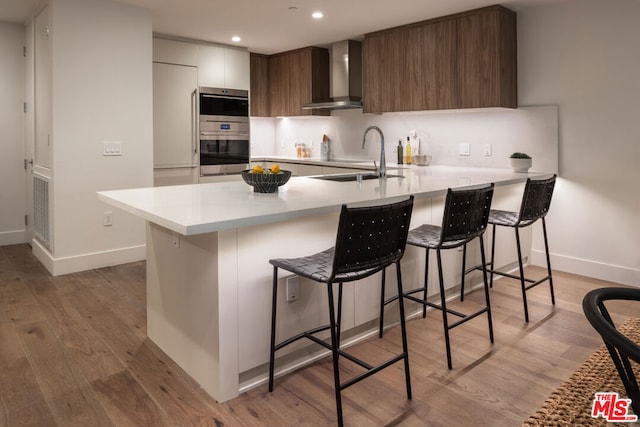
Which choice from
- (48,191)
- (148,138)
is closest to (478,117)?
(148,138)

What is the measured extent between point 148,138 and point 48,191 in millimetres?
988

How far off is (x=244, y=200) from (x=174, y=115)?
3523 millimetres

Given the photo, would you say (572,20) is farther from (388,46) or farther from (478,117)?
(388,46)

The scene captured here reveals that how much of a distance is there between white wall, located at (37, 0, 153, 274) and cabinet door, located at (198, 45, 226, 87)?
1.22 meters

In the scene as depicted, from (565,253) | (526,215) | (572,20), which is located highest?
(572,20)

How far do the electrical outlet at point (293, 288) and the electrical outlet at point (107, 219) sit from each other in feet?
8.91

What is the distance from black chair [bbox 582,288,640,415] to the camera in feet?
2.64

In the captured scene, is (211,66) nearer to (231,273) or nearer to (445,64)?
(445,64)

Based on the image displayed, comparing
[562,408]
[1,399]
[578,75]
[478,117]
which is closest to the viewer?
[562,408]

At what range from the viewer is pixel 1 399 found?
2.10m

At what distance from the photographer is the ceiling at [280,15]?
412 cm

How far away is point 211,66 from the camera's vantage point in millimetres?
5711

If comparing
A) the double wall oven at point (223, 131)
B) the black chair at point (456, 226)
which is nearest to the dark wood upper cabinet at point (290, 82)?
the double wall oven at point (223, 131)

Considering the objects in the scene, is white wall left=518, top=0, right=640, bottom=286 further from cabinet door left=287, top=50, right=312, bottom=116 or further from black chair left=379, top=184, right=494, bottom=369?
cabinet door left=287, top=50, right=312, bottom=116
